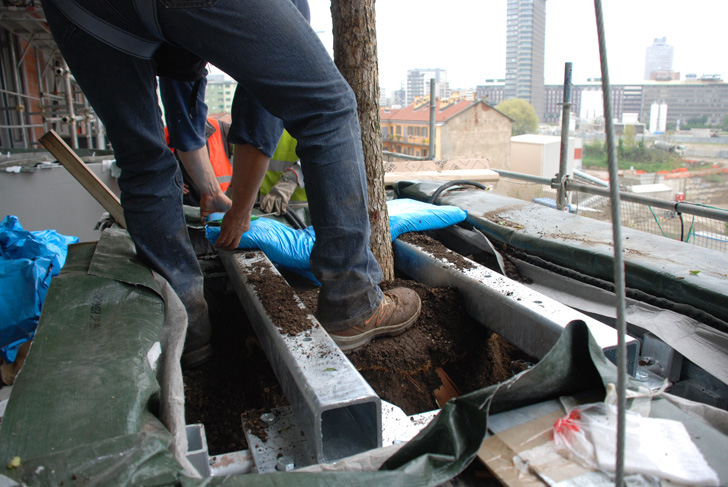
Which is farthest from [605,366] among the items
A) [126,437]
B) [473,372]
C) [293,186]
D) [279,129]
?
[293,186]

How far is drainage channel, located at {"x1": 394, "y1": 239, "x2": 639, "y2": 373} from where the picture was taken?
1.35 meters

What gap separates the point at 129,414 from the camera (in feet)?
2.86

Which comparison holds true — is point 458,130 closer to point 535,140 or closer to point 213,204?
point 535,140

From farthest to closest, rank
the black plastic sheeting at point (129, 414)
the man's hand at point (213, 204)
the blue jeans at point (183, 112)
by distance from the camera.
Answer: the man's hand at point (213, 204), the blue jeans at point (183, 112), the black plastic sheeting at point (129, 414)

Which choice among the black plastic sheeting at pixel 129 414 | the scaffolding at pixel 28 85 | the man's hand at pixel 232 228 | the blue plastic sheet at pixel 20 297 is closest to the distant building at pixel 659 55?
the scaffolding at pixel 28 85

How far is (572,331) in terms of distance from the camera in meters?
1.00

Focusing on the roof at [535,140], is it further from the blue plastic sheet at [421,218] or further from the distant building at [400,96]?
the distant building at [400,96]

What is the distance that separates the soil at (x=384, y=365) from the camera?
4.78 ft

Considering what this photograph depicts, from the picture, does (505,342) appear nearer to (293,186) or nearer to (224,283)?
(224,283)

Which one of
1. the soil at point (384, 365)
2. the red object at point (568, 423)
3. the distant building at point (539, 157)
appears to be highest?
the red object at point (568, 423)

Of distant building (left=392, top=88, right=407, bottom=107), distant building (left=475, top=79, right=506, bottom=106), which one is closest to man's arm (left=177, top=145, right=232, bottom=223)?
distant building (left=392, top=88, right=407, bottom=107)

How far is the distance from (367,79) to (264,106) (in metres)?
0.77

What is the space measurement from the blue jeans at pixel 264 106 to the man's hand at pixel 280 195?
131cm

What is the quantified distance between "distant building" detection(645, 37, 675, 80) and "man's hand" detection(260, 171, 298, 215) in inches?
2124
